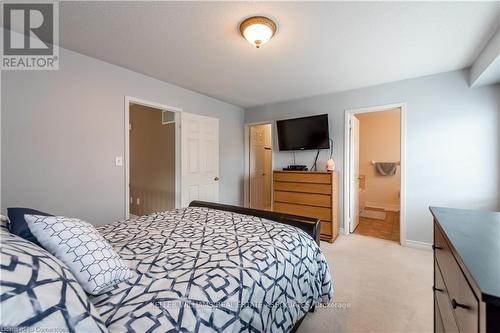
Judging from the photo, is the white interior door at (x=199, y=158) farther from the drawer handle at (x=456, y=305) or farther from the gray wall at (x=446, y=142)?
the drawer handle at (x=456, y=305)

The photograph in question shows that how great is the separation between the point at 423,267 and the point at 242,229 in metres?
2.25

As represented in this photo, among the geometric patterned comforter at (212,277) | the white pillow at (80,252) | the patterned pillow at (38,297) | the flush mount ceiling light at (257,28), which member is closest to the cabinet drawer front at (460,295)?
the geometric patterned comforter at (212,277)

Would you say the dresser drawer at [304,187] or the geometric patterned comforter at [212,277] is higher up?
the dresser drawer at [304,187]

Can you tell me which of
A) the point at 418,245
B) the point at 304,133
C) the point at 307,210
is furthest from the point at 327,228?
Answer: the point at 304,133

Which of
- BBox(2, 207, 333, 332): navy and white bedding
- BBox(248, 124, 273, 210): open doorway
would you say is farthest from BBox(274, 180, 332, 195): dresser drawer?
BBox(2, 207, 333, 332): navy and white bedding

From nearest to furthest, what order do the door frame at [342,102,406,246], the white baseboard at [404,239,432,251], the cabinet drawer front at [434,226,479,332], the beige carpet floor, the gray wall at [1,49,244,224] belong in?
the cabinet drawer front at [434,226,479,332]
the beige carpet floor
the gray wall at [1,49,244,224]
the white baseboard at [404,239,432,251]
the door frame at [342,102,406,246]

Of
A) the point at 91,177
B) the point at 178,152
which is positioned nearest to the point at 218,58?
the point at 178,152

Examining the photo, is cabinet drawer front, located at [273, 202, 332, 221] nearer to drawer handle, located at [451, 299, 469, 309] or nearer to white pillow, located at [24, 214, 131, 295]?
drawer handle, located at [451, 299, 469, 309]

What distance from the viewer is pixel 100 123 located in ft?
8.16

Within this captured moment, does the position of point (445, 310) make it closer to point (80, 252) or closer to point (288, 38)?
point (80, 252)

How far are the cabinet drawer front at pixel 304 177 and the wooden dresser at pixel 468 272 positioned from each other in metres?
1.92

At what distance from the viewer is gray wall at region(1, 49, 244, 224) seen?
195 centimetres

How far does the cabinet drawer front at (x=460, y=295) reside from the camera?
0.61m

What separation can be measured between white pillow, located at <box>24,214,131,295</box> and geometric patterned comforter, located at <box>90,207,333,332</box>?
0.17ft
